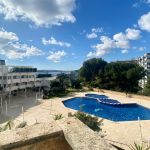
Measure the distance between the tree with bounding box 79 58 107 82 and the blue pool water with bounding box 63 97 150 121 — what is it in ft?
62.7

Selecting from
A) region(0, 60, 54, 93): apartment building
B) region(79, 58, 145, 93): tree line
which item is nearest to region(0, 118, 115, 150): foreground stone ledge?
region(0, 60, 54, 93): apartment building

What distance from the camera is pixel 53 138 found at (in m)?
3.69

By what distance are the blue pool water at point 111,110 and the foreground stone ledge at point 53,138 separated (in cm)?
2316

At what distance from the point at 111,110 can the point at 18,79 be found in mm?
21631

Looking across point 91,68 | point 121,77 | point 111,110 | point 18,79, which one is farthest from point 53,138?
point 91,68

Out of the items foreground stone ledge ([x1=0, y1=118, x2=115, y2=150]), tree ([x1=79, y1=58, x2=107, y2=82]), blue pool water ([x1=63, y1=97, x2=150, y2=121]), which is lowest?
blue pool water ([x1=63, y1=97, x2=150, y2=121])

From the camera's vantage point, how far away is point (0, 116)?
25.3 m

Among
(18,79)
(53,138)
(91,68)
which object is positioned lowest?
(53,138)

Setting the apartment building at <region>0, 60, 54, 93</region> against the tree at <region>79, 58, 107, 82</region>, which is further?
the tree at <region>79, 58, 107, 82</region>

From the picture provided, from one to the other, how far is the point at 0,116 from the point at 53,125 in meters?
23.2

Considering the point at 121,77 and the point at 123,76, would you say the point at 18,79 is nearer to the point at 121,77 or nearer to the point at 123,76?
the point at 121,77

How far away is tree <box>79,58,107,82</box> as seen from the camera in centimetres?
5883

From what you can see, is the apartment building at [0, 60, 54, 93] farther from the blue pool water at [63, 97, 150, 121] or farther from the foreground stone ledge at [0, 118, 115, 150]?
the foreground stone ledge at [0, 118, 115, 150]

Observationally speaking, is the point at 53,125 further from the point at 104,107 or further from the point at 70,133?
the point at 104,107
